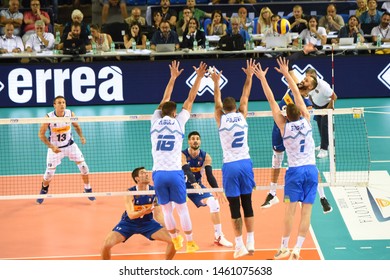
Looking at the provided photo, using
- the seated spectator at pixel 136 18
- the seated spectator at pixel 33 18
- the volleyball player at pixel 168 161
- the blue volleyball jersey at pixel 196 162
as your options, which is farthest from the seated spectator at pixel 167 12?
the volleyball player at pixel 168 161

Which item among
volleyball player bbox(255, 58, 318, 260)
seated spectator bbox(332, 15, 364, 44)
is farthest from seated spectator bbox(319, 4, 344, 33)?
volleyball player bbox(255, 58, 318, 260)

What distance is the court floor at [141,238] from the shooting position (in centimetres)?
1559

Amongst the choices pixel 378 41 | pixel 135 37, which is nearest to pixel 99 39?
pixel 135 37

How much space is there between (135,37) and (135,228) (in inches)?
590

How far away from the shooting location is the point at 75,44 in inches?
1094

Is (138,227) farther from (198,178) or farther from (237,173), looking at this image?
(198,178)

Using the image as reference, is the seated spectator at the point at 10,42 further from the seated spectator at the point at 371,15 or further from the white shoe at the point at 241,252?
the white shoe at the point at 241,252

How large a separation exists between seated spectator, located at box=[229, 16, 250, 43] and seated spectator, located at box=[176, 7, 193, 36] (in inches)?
66.0

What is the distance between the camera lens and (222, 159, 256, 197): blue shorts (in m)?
14.7

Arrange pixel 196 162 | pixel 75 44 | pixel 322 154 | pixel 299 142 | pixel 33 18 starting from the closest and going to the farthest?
pixel 299 142 → pixel 196 162 → pixel 322 154 → pixel 75 44 → pixel 33 18

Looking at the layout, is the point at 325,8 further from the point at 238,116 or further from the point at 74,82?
the point at 238,116

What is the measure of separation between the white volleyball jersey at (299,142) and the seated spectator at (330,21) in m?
15.6

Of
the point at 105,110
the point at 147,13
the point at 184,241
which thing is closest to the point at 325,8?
the point at 147,13

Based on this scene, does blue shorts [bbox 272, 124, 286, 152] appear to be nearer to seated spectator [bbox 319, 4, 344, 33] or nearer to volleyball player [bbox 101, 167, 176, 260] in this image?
volleyball player [bbox 101, 167, 176, 260]
